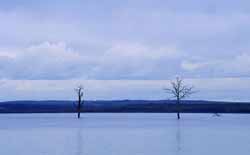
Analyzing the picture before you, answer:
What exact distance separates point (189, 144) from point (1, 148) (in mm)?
10270

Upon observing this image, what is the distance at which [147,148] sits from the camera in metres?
31.5

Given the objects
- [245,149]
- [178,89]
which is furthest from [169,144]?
[178,89]

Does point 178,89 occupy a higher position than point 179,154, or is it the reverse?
point 178,89

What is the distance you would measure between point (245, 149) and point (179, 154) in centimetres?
412

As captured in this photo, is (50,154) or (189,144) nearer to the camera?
(50,154)

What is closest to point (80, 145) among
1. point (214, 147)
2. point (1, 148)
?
point (1, 148)

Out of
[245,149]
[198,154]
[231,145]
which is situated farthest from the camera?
[231,145]

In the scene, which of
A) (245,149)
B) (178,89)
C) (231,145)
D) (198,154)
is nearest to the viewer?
(198,154)

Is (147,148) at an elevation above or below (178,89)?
below

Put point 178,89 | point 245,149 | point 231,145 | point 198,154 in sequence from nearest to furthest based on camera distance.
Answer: point 198,154, point 245,149, point 231,145, point 178,89

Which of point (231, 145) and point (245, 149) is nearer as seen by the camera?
point (245, 149)

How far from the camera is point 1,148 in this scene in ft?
105

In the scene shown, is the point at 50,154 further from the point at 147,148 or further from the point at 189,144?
the point at 189,144

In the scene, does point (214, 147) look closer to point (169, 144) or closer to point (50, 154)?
point (169, 144)
